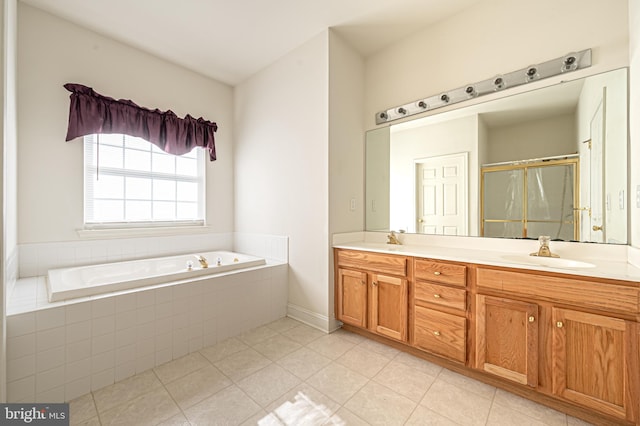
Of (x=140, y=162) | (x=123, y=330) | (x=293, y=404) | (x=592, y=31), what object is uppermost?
(x=592, y=31)

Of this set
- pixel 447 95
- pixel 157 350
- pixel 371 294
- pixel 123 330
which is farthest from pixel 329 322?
pixel 447 95

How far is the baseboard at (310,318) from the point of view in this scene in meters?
2.46

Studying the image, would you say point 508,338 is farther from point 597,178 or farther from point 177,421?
point 177,421

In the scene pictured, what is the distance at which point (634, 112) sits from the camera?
1504 mm

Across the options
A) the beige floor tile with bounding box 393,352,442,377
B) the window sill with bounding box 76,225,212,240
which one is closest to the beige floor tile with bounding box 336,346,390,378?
the beige floor tile with bounding box 393,352,442,377

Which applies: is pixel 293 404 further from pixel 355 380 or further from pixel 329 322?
pixel 329 322

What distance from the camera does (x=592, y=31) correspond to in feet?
5.44

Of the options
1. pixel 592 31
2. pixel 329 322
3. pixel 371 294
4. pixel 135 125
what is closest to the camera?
pixel 592 31

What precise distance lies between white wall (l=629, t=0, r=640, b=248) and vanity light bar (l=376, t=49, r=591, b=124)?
196 mm

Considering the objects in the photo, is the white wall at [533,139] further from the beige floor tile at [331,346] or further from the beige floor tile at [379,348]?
the beige floor tile at [331,346]

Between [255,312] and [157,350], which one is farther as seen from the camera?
[255,312]

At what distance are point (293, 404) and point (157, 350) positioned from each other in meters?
1.10

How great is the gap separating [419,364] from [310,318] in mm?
1060

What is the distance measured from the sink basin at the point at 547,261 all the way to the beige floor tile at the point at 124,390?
244 centimetres
